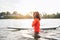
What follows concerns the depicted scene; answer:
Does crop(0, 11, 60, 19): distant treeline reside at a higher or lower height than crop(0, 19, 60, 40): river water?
higher

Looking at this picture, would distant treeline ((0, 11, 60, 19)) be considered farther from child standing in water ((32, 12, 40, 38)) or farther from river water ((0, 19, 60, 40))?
child standing in water ((32, 12, 40, 38))

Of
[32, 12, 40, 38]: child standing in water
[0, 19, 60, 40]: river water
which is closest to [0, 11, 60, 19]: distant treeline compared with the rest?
[0, 19, 60, 40]: river water

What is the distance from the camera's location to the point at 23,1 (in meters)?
2.05

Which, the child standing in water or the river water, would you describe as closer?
the child standing in water

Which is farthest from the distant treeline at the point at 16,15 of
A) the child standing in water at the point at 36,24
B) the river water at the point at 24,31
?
the child standing in water at the point at 36,24

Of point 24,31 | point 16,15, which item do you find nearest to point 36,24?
point 24,31

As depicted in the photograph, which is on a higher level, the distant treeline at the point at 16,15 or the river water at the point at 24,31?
the distant treeline at the point at 16,15

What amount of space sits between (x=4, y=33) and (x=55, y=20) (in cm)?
66

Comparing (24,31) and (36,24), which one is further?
(24,31)

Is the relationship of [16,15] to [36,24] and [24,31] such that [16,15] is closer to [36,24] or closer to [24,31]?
[24,31]

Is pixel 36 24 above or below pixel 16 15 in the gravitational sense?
below

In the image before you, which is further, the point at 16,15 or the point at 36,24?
the point at 16,15

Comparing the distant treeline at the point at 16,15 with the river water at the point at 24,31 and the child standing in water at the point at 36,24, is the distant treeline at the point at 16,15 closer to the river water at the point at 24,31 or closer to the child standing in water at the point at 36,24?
the river water at the point at 24,31

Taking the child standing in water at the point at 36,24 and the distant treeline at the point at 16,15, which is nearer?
the child standing in water at the point at 36,24
